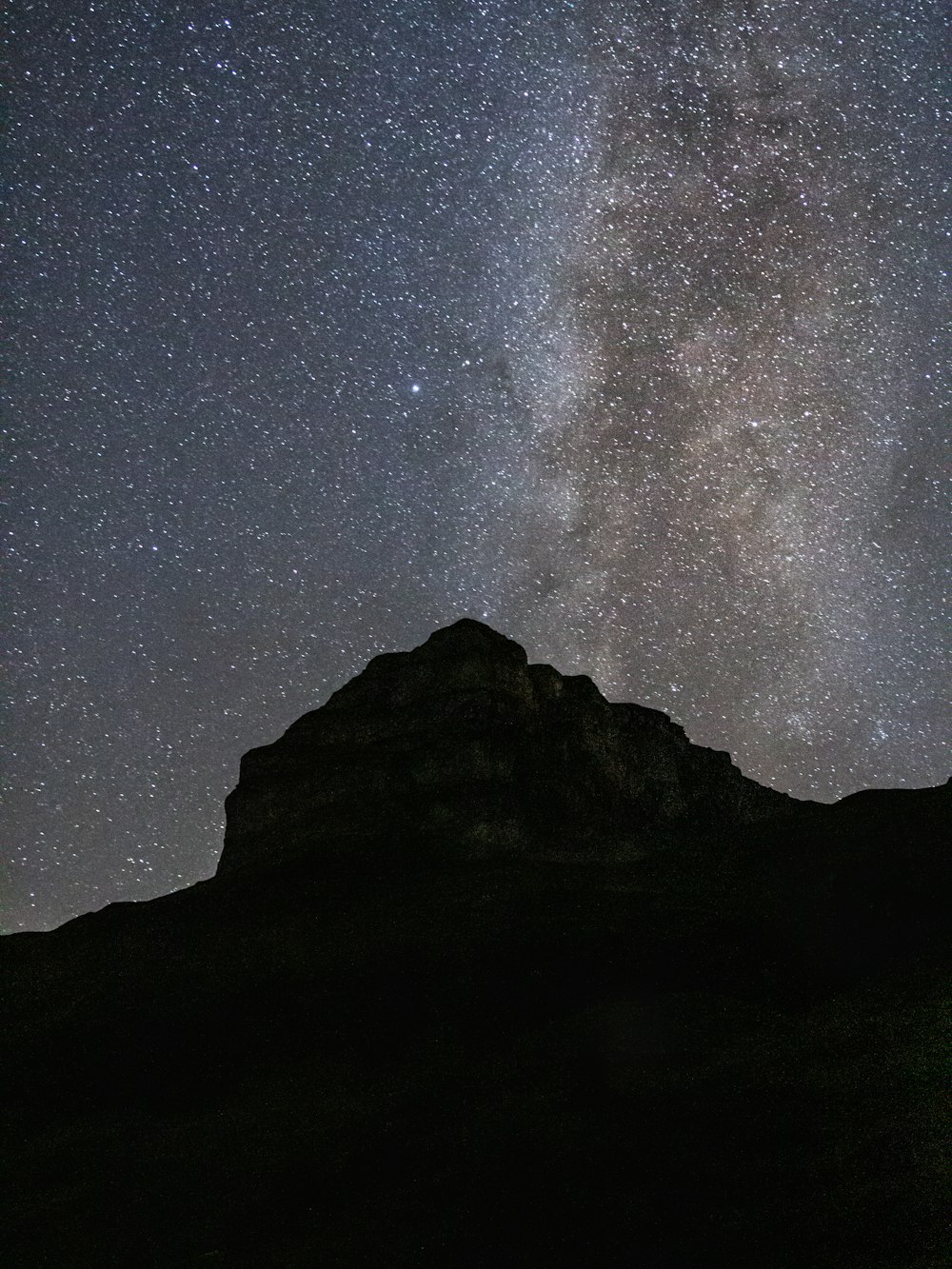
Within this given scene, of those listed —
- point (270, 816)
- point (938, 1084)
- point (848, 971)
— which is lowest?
point (938, 1084)

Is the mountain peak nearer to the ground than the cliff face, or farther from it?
farther from it

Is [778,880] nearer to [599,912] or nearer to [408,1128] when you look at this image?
[599,912]

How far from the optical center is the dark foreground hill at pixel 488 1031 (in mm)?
18766

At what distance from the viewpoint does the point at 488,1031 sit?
24797mm

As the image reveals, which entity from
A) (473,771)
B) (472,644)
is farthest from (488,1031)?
(472,644)

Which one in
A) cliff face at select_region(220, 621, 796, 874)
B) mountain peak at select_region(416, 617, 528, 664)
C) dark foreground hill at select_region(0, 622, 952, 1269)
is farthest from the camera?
mountain peak at select_region(416, 617, 528, 664)

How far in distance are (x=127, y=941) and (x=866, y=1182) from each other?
73.7ft

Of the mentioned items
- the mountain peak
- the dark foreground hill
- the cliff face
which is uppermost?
the mountain peak

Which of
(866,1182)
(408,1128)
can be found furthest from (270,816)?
(866,1182)

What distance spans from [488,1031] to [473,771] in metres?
10.9

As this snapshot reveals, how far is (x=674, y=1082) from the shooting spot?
21656 mm

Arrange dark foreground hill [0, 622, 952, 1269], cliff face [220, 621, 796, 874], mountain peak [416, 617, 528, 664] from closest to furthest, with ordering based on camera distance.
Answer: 1. dark foreground hill [0, 622, 952, 1269]
2. cliff face [220, 621, 796, 874]
3. mountain peak [416, 617, 528, 664]

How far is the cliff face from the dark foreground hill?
0.15 m

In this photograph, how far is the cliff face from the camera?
33250 millimetres
